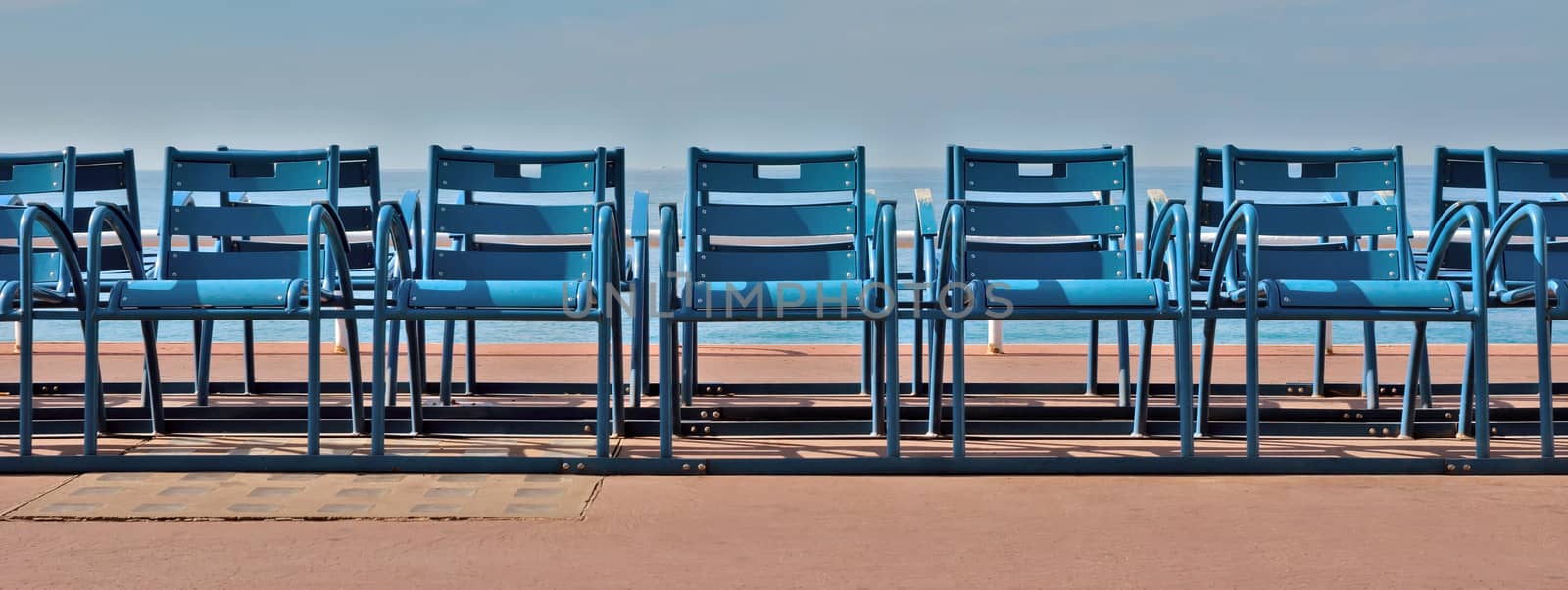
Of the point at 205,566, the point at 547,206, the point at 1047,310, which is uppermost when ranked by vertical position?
the point at 547,206

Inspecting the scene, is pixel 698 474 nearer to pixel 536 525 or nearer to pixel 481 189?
pixel 536 525

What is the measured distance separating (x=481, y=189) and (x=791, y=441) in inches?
43.2

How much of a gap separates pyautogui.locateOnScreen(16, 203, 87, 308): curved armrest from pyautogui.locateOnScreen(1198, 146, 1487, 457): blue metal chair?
9.32 ft

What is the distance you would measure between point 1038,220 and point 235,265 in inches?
88.0

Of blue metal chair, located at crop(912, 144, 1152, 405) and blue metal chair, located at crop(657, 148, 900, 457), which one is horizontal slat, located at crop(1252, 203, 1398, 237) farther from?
blue metal chair, located at crop(657, 148, 900, 457)

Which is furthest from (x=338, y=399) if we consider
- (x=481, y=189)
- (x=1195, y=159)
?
(x=1195, y=159)

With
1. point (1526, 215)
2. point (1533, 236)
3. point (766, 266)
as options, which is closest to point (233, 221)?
point (766, 266)

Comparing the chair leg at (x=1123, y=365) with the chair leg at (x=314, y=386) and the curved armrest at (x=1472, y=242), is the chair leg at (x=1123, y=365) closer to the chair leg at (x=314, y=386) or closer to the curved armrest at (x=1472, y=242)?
the curved armrest at (x=1472, y=242)

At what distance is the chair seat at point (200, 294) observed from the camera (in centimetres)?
357

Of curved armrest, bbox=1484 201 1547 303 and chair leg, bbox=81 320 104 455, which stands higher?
curved armrest, bbox=1484 201 1547 303

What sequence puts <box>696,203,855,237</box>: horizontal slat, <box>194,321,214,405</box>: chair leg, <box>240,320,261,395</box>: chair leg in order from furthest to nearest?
<box>240,320,261,395</box>: chair leg, <box>194,321,214,405</box>: chair leg, <box>696,203,855,237</box>: horizontal slat

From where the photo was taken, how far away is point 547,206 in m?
3.98

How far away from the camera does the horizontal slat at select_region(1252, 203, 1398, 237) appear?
3.99m

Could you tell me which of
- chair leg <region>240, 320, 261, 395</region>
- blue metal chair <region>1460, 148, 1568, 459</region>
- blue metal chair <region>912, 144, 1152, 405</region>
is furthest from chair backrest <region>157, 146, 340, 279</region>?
blue metal chair <region>1460, 148, 1568, 459</region>
